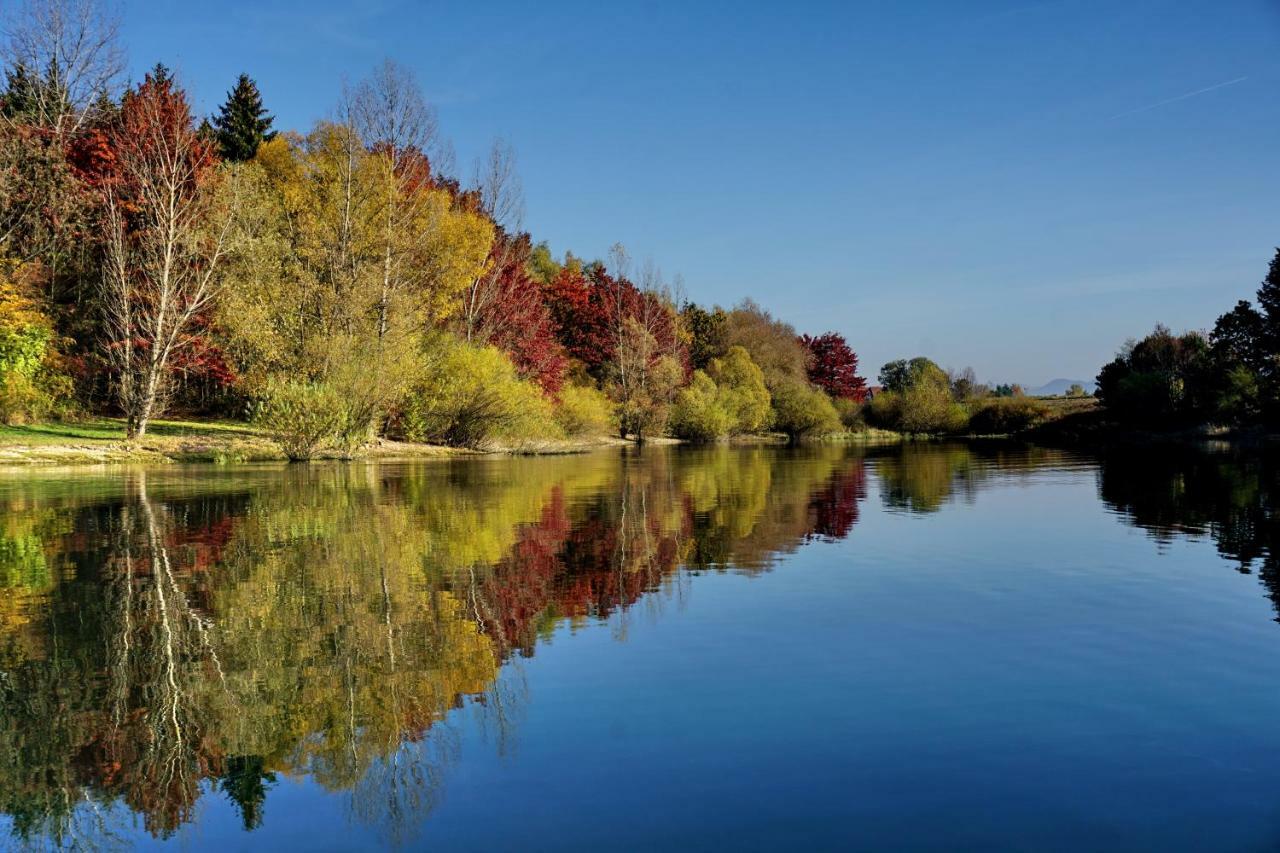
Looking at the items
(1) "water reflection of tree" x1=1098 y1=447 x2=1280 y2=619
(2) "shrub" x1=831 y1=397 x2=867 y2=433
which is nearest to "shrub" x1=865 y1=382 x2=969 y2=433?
(2) "shrub" x1=831 y1=397 x2=867 y2=433

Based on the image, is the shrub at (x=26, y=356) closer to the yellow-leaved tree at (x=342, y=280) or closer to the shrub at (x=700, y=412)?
the yellow-leaved tree at (x=342, y=280)

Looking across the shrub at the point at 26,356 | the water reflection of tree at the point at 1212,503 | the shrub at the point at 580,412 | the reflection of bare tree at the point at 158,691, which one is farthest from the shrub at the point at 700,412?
the reflection of bare tree at the point at 158,691

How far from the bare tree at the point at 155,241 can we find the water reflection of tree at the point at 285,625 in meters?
16.6

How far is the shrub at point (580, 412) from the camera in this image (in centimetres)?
5597

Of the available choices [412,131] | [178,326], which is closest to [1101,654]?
[178,326]

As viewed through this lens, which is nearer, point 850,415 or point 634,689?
point 634,689

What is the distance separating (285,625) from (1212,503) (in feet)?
63.7

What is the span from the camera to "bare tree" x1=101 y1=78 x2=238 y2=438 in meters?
35.3

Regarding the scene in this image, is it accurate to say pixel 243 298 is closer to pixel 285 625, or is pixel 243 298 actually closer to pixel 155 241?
pixel 155 241

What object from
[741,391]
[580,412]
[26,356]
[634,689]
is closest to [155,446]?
[26,356]

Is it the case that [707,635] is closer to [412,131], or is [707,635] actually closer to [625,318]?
[412,131]

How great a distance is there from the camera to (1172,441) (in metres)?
62.6

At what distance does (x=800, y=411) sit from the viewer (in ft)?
268

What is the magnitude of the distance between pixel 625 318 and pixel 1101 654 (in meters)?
65.0
